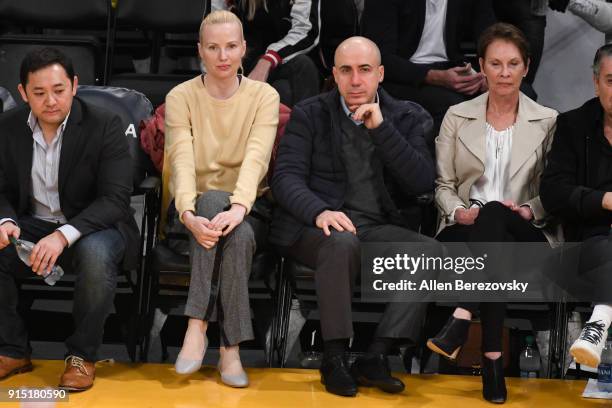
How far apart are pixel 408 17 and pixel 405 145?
4.30 feet

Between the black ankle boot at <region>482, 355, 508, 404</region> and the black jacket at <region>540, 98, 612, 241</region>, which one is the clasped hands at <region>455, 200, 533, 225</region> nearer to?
the black jacket at <region>540, 98, 612, 241</region>

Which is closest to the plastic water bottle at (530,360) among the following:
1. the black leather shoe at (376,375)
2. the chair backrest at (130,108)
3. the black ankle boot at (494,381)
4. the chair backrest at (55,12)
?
the black ankle boot at (494,381)

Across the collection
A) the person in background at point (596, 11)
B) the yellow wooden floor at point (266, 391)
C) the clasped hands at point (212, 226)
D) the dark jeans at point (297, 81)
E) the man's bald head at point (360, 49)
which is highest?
the person in background at point (596, 11)

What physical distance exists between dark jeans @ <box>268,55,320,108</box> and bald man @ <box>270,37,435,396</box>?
0.66m

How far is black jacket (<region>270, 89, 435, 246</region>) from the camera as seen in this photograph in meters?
3.85

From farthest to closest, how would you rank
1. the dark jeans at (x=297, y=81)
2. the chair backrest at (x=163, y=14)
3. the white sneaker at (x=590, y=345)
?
the chair backrest at (x=163, y=14) → the dark jeans at (x=297, y=81) → the white sneaker at (x=590, y=345)

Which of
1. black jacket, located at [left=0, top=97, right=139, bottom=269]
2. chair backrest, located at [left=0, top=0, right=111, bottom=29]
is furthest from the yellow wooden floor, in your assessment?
chair backrest, located at [left=0, top=0, right=111, bottom=29]

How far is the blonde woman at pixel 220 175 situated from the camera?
12.0ft

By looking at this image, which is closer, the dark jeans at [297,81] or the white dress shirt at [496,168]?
the white dress shirt at [496,168]

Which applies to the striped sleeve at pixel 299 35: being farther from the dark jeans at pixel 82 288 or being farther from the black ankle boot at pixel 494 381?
the black ankle boot at pixel 494 381

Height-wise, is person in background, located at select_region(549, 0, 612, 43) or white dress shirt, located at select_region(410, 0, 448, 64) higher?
person in background, located at select_region(549, 0, 612, 43)

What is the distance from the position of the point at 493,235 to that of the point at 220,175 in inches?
42.9

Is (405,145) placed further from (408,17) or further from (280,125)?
(408,17)

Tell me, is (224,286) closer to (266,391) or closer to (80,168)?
(266,391)
